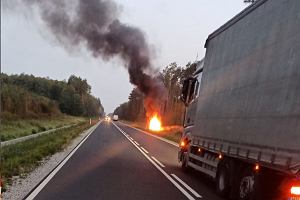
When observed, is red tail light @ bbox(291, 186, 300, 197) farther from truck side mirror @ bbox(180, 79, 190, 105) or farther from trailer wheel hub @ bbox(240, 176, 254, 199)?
truck side mirror @ bbox(180, 79, 190, 105)

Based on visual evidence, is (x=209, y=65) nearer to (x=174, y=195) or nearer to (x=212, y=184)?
(x=212, y=184)

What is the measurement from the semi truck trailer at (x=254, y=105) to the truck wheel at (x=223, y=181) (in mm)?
22

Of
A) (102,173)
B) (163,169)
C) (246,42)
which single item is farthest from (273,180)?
(163,169)

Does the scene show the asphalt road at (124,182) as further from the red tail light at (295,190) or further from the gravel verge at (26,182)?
the red tail light at (295,190)

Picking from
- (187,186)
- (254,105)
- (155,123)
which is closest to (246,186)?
(254,105)

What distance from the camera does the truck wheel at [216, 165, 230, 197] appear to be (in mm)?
12633

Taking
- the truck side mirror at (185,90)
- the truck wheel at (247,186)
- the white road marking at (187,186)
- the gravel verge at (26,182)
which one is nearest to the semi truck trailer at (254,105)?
the truck wheel at (247,186)

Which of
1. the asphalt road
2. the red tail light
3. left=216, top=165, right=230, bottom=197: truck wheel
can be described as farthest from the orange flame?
the red tail light

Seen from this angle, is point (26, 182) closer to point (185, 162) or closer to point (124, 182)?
point (124, 182)

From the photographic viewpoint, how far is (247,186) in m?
11.0

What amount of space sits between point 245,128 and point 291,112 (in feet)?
8.40

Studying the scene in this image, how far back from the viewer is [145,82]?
52.8 meters

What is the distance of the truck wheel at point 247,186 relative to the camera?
1054cm

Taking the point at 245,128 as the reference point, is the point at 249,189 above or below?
below
